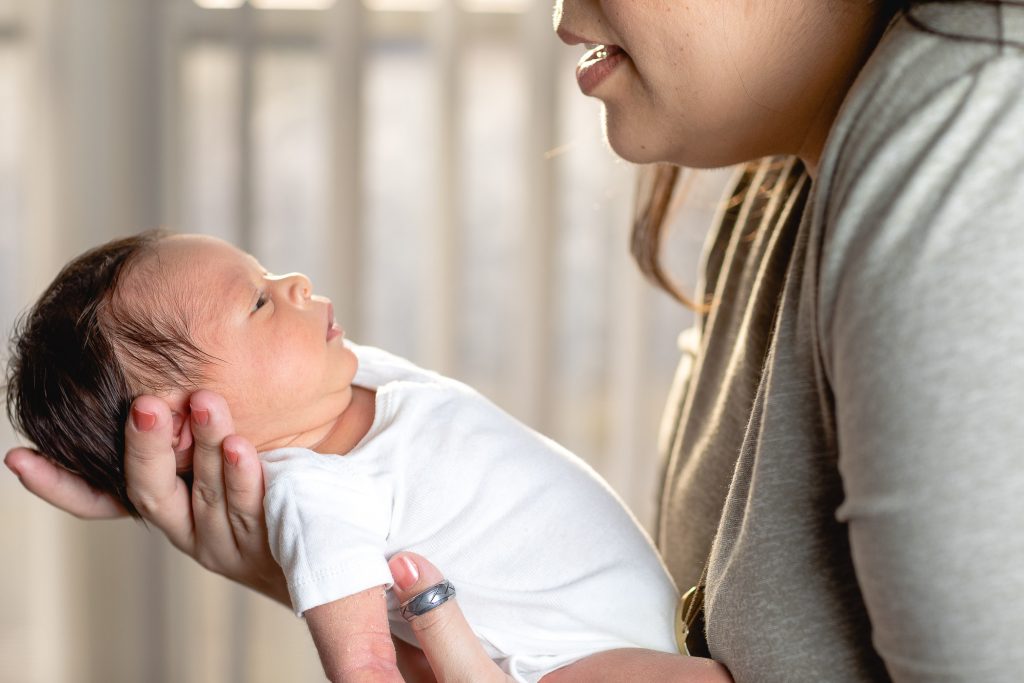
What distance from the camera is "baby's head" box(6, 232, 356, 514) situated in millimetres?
908

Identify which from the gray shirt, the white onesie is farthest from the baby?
the gray shirt

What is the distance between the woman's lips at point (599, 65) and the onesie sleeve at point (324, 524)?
39cm

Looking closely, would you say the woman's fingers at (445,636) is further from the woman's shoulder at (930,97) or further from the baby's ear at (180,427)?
the woman's shoulder at (930,97)

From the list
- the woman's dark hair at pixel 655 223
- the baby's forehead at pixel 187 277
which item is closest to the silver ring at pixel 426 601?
the baby's forehead at pixel 187 277

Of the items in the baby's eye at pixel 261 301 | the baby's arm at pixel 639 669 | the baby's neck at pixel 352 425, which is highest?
the baby's eye at pixel 261 301

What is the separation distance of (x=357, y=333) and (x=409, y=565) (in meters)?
1.56

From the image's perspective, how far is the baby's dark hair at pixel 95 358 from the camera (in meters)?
0.90

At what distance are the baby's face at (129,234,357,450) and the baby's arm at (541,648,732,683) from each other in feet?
1.08

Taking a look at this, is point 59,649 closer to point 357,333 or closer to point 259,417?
point 357,333

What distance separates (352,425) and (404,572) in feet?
0.69

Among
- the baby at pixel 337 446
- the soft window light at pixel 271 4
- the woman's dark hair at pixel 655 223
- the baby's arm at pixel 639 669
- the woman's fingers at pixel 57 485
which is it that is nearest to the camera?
the baby's arm at pixel 639 669

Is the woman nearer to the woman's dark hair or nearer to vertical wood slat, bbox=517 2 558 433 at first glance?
the woman's dark hair

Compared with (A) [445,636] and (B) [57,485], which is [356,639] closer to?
(A) [445,636]

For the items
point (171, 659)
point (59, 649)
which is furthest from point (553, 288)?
point (59, 649)
